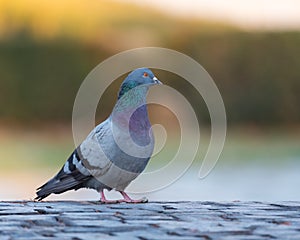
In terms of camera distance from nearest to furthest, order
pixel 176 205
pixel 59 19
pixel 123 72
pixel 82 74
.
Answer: pixel 176 205
pixel 123 72
pixel 82 74
pixel 59 19

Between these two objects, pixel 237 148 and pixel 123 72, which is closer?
pixel 123 72

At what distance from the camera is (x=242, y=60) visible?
728 inches

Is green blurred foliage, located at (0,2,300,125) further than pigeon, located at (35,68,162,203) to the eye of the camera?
Yes

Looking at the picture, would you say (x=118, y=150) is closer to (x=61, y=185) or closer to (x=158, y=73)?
(x=61, y=185)

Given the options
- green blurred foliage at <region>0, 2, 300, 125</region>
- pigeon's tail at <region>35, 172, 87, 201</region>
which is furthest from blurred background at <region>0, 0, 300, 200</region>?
pigeon's tail at <region>35, 172, 87, 201</region>

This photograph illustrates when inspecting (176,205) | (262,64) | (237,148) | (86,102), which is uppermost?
(262,64)

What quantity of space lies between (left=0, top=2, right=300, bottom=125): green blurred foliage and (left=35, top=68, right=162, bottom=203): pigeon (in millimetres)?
11395

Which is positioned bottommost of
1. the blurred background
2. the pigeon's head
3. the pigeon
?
the pigeon

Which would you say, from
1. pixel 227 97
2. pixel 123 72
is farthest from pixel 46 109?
pixel 227 97

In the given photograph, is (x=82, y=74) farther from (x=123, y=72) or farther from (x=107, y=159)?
(x=107, y=159)

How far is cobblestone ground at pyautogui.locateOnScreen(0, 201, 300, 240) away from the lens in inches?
175

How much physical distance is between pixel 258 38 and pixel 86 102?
880cm

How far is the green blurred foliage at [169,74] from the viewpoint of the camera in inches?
706

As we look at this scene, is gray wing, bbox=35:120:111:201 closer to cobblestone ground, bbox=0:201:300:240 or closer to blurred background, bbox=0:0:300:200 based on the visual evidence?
cobblestone ground, bbox=0:201:300:240
